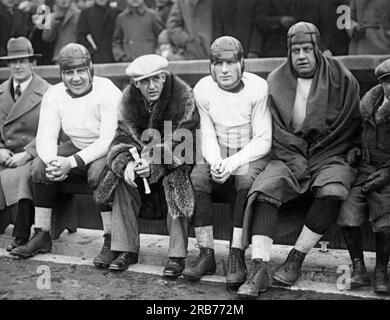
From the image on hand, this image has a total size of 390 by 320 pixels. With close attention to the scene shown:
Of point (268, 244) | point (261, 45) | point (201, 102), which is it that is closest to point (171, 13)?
point (261, 45)

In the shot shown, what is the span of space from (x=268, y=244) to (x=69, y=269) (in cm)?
164

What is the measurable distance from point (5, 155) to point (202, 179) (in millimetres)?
2048

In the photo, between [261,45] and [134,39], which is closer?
[261,45]

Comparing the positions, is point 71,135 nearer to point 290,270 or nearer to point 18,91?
point 18,91

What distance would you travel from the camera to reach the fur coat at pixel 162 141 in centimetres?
443

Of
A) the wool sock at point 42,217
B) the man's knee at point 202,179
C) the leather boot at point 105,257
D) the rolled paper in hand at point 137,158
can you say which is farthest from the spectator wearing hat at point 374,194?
the wool sock at point 42,217

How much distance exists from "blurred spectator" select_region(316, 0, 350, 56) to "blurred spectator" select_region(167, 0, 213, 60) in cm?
129

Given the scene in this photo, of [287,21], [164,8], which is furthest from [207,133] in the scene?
[164,8]

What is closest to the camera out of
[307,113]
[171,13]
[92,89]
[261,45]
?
[307,113]

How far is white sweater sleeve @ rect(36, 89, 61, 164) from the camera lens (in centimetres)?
501

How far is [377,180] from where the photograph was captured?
398cm

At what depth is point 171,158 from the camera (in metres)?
4.44

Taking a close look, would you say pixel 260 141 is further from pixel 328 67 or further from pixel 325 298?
pixel 325 298

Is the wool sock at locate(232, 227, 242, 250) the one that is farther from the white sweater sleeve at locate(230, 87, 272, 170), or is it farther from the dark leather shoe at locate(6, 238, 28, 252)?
the dark leather shoe at locate(6, 238, 28, 252)
